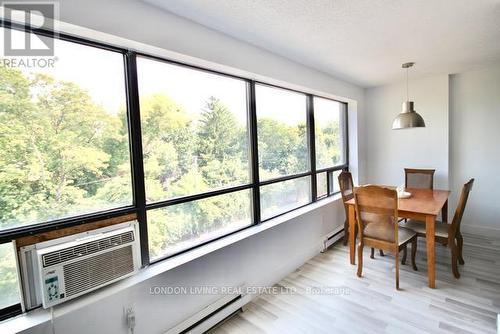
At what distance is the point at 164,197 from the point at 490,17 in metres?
2.90

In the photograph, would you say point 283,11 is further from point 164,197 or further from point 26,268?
point 26,268

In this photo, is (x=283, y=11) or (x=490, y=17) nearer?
(x=283, y=11)

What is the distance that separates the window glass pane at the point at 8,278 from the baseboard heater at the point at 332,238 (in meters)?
3.06

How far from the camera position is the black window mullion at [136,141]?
1715 mm

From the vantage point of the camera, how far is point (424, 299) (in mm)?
2270

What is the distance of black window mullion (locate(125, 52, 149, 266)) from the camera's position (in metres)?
Answer: 1.71

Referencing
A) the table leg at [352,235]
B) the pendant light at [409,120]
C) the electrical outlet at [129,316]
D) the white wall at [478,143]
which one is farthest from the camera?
the white wall at [478,143]

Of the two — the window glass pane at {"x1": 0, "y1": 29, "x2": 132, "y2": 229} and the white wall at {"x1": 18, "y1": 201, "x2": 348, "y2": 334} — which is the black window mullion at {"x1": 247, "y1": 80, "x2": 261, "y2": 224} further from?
the window glass pane at {"x1": 0, "y1": 29, "x2": 132, "y2": 229}

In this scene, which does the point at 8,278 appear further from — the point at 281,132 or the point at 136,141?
the point at 281,132

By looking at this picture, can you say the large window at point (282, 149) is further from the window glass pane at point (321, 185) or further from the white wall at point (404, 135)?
the white wall at point (404, 135)

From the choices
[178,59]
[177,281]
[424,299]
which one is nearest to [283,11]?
[178,59]

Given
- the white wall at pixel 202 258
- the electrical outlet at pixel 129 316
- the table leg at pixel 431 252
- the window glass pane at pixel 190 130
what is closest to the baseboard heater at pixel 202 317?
the white wall at pixel 202 258

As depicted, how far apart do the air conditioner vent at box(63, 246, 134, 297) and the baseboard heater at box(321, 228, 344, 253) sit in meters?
2.55

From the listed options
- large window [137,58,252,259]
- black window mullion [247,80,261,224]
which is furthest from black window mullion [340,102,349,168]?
large window [137,58,252,259]
